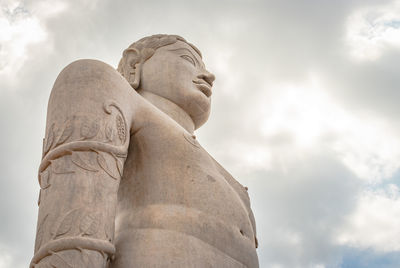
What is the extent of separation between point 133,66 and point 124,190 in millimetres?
2304

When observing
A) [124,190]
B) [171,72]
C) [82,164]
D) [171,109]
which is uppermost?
[171,72]

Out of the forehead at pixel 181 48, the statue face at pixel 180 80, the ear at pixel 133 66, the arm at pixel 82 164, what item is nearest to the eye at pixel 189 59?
the statue face at pixel 180 80

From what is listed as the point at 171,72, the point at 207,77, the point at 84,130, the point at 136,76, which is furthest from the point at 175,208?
the point at 207,77

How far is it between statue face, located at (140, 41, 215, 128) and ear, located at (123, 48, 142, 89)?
72 mm

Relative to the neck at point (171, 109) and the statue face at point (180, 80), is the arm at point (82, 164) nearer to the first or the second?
the neck at point (171, 109)

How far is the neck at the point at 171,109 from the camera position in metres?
7.49

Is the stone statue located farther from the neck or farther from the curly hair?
the curly hair

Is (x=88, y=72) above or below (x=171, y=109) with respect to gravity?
below

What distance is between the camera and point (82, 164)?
5.52 m

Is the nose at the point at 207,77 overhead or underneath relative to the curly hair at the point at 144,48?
underneath

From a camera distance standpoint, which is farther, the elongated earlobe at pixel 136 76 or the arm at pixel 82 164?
the elongated earlobe at pixel 136 76

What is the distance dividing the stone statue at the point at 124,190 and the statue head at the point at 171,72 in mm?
1050

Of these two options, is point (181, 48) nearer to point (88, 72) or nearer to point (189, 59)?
point (189, 59)

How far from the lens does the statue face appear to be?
770cm
